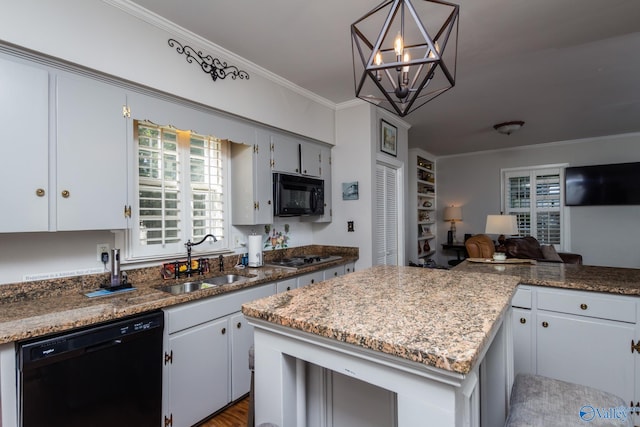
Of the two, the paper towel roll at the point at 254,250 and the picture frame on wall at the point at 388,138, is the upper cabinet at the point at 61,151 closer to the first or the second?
the paper towel roll at the point at 254,250

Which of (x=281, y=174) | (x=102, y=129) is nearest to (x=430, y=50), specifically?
(x=102, y=129)

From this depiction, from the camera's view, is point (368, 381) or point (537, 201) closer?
point (368, 381)

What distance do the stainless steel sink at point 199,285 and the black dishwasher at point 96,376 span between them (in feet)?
1.81

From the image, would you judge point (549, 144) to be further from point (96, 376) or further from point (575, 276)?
point (96, 376)

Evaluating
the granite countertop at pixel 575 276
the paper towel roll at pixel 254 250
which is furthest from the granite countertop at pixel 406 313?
the paper towel roll at pixel 254 250

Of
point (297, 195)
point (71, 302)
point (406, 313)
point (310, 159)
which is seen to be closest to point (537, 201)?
point (310, 159)

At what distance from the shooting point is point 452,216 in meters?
6.26

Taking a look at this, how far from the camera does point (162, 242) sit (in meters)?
2.34

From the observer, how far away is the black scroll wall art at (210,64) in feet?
7.10

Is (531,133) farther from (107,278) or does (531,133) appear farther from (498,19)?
(107,278)

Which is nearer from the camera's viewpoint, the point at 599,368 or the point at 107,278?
the point at 599,368

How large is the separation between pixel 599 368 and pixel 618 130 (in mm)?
4722

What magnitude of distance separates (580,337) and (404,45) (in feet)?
6.65

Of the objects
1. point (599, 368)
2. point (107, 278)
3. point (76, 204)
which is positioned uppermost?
point (76, 204)
